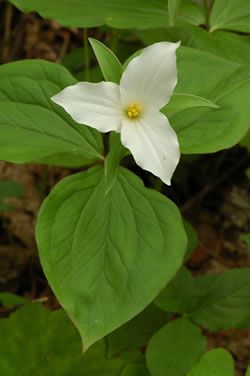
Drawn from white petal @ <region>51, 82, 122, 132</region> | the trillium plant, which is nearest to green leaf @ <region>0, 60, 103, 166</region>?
the trillium plant

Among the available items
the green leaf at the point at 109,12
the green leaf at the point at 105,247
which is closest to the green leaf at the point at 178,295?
the green leaf at the point at 105,247

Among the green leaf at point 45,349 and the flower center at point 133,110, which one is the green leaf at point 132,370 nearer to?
the green leaf at point 45,349

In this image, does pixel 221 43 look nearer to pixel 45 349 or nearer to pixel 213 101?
pixel 213 101

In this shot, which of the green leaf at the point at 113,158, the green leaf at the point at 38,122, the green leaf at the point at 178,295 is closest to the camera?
the green leaf at the point at 113,158

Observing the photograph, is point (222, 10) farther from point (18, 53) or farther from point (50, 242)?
point (18, 53)

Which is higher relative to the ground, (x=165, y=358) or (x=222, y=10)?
(x=222, y=10)

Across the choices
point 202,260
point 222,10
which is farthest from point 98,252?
point 202,260
